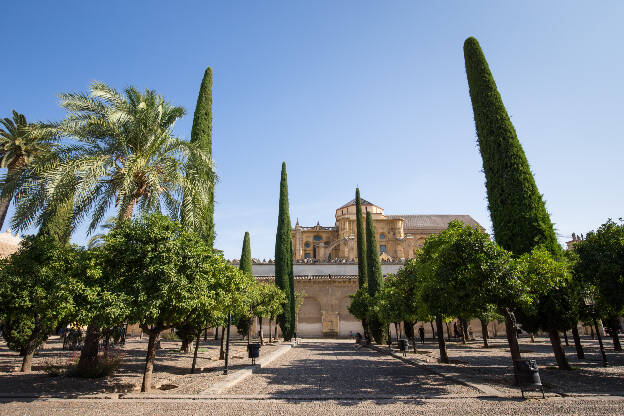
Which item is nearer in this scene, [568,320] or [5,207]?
[568,320]

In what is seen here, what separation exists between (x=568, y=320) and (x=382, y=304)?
34.5 ft

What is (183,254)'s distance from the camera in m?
8.52

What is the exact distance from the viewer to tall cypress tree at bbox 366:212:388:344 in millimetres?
25688

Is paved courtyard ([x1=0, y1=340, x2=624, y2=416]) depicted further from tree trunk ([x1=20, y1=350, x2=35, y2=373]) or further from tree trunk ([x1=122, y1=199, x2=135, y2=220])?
tree trunk ([x1=122, y1=199, x2=135, y2=220])

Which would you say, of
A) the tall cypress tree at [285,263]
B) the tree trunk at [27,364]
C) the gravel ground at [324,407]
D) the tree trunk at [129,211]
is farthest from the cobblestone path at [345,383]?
the tall cypress tree at [285,263]

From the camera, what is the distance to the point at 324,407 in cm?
698

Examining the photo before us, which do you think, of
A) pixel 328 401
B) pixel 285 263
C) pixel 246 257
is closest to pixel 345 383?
pixel 328 401

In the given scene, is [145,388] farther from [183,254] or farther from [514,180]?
[514,180]

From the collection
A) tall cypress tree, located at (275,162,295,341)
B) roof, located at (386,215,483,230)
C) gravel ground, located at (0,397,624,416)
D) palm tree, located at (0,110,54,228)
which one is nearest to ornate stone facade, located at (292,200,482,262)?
roof, located at (386,215,483,230)

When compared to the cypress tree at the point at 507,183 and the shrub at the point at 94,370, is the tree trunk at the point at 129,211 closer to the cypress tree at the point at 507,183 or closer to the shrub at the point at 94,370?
the shrub at the point at 94,370

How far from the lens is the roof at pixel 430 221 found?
5803cm

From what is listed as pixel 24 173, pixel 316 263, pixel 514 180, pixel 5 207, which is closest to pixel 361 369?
pixel 514 180

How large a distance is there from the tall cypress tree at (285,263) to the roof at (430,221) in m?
31.6

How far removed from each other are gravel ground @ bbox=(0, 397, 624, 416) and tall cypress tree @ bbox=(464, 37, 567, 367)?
211 inches
